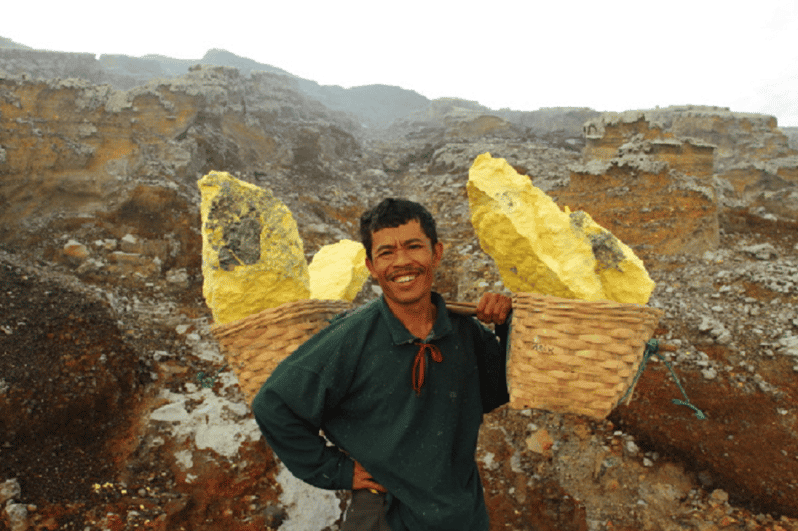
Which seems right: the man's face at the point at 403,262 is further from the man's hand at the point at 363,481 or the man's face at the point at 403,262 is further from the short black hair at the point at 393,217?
the man's hand at the point at 363,481

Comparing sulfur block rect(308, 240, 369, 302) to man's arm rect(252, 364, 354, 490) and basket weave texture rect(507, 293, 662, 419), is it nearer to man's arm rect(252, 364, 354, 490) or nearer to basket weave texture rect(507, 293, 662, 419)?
man's arm rect(252, 364, 354, 490)

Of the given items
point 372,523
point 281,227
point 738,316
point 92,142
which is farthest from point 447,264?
point 92,142

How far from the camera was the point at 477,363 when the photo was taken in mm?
1648

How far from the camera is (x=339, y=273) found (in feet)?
10.8

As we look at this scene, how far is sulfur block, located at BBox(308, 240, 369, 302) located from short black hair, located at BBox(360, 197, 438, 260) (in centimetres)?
134

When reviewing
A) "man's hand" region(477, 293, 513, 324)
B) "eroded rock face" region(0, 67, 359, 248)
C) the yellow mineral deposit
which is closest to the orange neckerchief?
"man's hand" region(477, 293, 513, 324)

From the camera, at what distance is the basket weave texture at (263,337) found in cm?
171

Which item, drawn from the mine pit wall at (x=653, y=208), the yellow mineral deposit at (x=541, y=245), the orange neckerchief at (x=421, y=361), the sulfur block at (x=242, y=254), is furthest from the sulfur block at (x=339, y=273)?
the mine pit wall at (x=653, y=208)

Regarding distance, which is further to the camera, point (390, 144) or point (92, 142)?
point (390, 144)

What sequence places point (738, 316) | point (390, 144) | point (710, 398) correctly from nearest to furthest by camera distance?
point (710, 398) → point (738, 316) → point (390, 144)

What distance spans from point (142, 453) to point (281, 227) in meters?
2.71

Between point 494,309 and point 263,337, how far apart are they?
97 cm

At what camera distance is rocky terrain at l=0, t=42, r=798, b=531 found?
3.11m

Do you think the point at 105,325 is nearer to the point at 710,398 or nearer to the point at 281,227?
the point at 281,227
